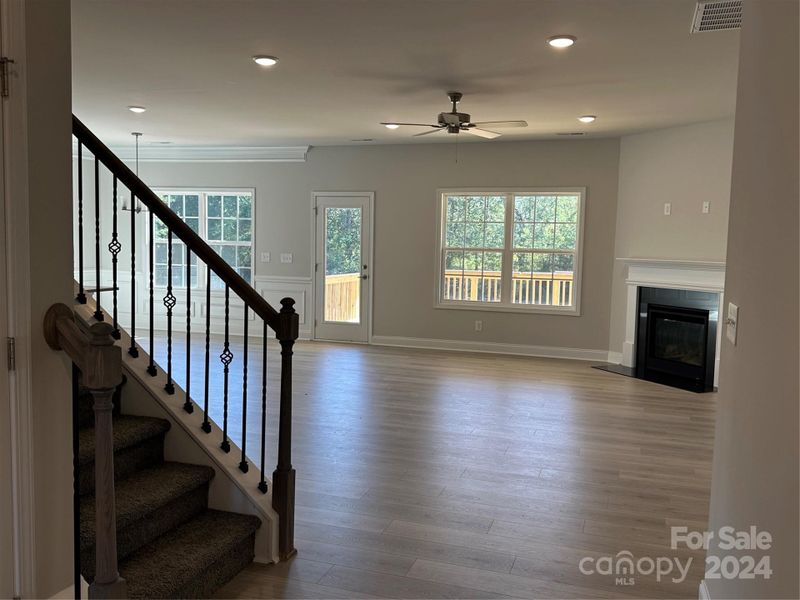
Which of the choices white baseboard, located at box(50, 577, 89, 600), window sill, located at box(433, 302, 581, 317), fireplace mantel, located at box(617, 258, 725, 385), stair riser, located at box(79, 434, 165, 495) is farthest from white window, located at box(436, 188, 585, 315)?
white baseboard, located at box(50, 577, 89, 600)

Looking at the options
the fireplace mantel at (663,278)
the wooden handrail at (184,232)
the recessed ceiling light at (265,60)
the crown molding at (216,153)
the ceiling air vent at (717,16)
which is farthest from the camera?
the crown molding at (216,153)

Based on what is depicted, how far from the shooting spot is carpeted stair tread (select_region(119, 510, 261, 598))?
245 centimetres

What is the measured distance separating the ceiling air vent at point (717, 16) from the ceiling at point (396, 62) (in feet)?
0.26

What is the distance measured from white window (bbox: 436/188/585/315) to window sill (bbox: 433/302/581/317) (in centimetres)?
1

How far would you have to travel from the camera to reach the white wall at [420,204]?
8.27m

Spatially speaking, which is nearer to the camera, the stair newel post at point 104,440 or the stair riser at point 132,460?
the stair newel post at point 104,440

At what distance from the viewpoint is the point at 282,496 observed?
305cm

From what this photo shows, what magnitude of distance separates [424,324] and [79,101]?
15.9 ft

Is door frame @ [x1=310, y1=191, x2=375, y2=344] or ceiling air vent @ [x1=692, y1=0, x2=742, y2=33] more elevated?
ceiling air vent @ [x1=692, y1=0, x2=742, y2=33]

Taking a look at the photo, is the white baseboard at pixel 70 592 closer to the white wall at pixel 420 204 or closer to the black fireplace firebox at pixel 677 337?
the black fireplace firebox at pixel 677 337

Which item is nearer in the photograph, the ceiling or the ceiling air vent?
the ceiling air vent

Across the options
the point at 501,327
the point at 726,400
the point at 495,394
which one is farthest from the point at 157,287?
the point at 726,400

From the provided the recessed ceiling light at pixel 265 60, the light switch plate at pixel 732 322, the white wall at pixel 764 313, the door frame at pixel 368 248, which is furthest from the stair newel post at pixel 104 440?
the door frame at pixel 368 248

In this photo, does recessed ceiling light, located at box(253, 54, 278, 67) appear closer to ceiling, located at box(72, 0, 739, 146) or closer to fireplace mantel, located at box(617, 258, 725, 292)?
ceiling, located at box(72, 0, 739, 146)
